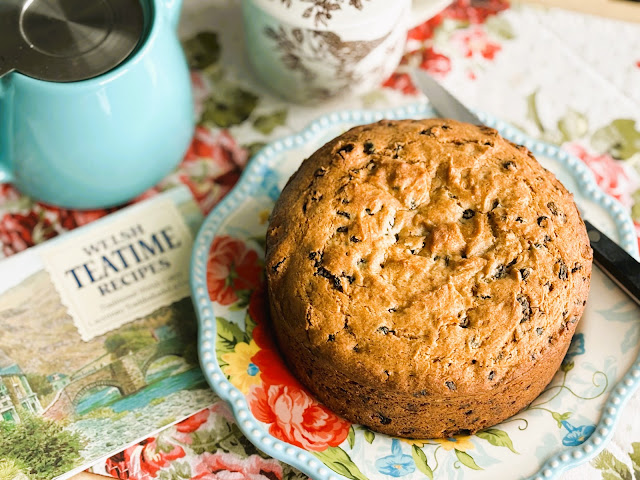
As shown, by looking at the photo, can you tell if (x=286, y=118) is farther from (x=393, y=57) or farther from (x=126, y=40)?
(x=126, y=40)

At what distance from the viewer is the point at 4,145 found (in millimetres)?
1140

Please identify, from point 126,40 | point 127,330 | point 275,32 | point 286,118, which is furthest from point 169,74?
point 127,330

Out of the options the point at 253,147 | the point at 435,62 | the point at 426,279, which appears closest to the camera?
the point at 426,279

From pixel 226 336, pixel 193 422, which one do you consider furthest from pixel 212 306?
pixel 193 422

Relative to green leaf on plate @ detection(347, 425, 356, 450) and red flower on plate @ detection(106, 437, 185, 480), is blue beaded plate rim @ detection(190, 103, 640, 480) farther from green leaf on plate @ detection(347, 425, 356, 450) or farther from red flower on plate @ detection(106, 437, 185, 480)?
red flower on plate @ detection(106, 437, 185, 480)

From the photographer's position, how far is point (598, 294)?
1.07 meters

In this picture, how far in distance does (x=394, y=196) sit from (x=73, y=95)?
51 cm

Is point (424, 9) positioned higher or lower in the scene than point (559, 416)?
higher

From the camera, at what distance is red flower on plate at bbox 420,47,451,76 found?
4.86ft

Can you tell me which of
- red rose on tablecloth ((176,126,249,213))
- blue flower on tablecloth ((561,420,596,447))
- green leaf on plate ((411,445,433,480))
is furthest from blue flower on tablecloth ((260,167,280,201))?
blue flower on tablecloth ((561,420,596,447))

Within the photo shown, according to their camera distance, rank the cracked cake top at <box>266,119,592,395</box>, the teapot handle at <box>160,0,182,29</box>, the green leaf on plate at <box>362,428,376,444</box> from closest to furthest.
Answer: the cracked cake top at <box>266,119,592,395</box>, the green leaf on plate at <box>362,428,376,444</box>, the teapot handle at <box>160,0,182,29</box>

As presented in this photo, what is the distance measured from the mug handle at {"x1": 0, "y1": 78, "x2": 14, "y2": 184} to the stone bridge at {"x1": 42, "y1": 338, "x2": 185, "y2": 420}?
0.38 meters

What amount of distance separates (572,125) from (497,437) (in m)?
0.73

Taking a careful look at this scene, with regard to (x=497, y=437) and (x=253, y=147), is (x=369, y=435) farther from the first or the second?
(x=253, y=147)
